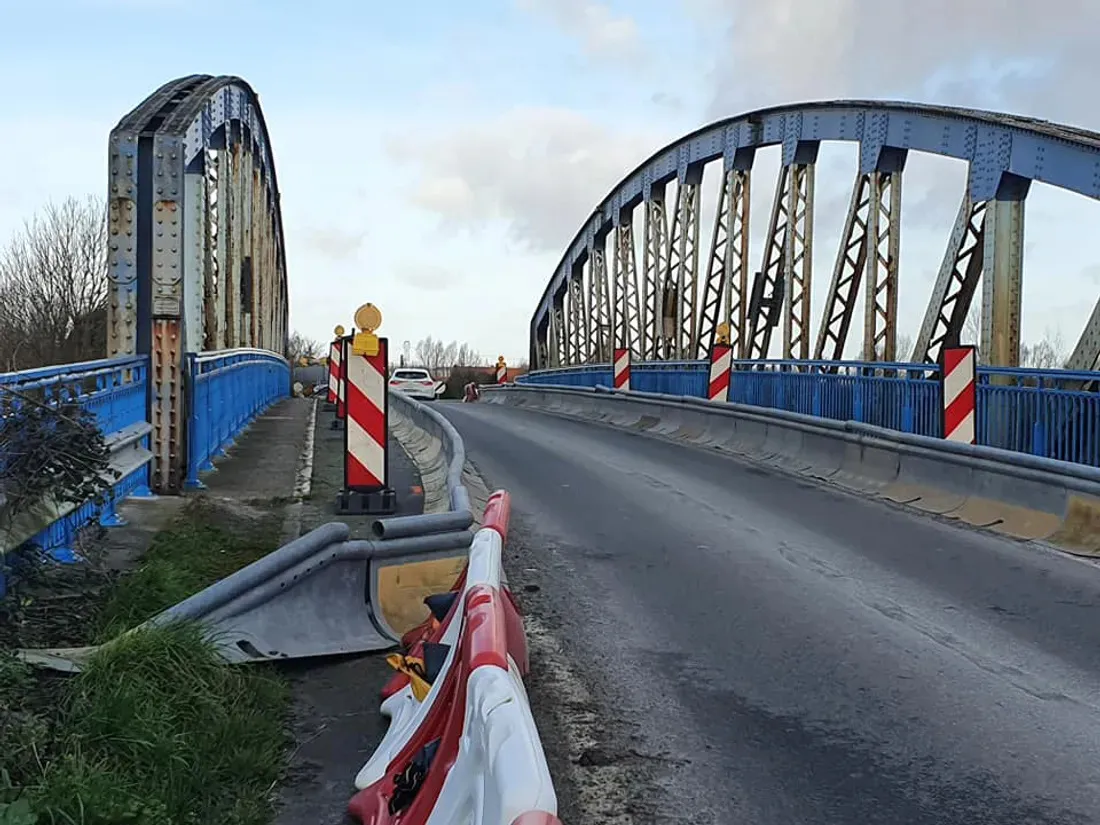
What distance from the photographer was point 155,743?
3807mm

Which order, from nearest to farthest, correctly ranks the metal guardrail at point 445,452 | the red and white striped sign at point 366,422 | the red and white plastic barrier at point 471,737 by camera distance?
the red and white plastic barrier at point 471,737
the metal guardrail at point 445,452
the red and white striped sign at point 366,422

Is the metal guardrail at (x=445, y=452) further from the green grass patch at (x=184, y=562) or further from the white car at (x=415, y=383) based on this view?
the white car at (x=415, y=383)

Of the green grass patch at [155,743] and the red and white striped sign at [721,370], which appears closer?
the green grass patch at [155,743]

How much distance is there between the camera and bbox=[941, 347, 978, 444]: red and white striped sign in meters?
11.1

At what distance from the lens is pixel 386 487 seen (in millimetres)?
8984

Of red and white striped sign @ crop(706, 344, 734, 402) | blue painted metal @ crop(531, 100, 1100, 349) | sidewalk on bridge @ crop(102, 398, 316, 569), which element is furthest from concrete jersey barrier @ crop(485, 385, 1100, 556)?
sidewalk on bridge @ crop(102, 398, 316, 569)

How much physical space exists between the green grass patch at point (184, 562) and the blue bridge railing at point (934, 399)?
6.64 m

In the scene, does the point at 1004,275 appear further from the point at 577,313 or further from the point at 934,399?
the point at 577,313

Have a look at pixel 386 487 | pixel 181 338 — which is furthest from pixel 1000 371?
pixel 181 338

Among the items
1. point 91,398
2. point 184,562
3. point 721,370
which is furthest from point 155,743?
point 721,370

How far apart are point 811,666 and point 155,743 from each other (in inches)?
117

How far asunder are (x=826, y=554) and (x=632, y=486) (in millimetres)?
3852

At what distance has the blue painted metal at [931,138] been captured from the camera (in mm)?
12648

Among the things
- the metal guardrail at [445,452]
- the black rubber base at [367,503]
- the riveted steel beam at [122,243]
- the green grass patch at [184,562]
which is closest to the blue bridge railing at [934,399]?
the metal guardrail at [445,452]
